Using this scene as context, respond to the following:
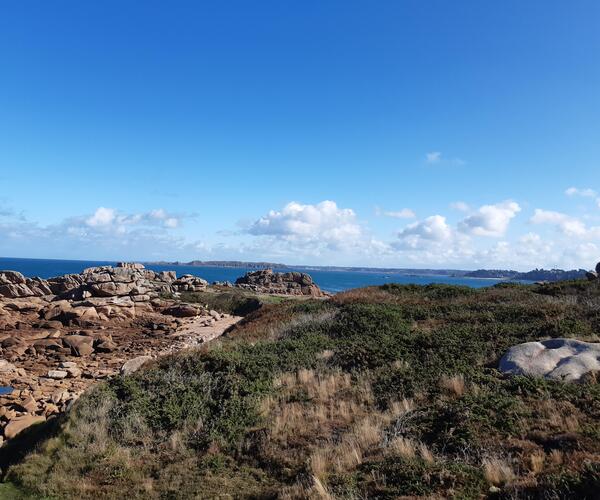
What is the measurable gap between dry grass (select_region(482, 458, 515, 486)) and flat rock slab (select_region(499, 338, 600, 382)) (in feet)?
13.8

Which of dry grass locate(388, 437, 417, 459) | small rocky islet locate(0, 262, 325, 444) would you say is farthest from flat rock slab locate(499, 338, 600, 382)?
small rocky islet locate(0, 262, 325, 444)

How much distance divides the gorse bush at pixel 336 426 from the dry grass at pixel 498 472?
0.02 m

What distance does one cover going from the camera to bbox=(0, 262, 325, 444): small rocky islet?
619 inches

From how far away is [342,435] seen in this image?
823 centimetres

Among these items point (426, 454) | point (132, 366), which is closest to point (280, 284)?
point (132, 366)

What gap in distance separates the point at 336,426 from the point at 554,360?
6.11 m

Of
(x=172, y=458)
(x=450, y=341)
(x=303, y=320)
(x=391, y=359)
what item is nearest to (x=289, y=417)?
(x=172, y=458)

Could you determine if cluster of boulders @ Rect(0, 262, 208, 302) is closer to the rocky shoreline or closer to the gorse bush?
the rocky shoreline

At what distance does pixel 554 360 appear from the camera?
411 inches

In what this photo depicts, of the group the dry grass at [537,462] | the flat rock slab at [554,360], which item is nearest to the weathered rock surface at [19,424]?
the dry grass at [537,462]

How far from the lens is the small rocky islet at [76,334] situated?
51.6 feet

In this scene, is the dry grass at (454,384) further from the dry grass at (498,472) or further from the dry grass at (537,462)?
the dry grass at (498,472)

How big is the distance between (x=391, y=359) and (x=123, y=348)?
60.0 feet

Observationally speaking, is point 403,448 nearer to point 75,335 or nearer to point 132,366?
point 132,366
